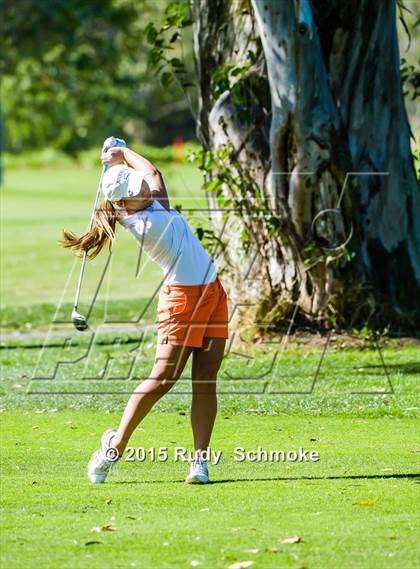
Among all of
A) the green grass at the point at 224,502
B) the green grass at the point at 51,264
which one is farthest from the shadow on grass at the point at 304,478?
the green grass at the point at 51,264

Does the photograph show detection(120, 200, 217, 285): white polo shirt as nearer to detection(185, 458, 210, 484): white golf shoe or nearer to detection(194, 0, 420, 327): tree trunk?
detection(185, 458, 210, 484): white golf shoe

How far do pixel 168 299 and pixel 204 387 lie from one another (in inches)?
24.0

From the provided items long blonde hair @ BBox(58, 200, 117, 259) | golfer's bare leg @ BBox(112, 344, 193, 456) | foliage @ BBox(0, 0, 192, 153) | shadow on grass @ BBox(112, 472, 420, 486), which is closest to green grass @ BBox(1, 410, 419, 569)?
shadow on grass @ BBox(112, 472, 420, 486)

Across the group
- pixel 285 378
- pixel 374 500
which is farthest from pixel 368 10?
pixel 374 500

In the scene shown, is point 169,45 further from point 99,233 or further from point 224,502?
point 224,502

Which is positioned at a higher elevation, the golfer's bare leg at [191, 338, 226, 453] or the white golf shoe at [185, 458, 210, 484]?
the golfer's bare leg at [191, 338, 226, 453]

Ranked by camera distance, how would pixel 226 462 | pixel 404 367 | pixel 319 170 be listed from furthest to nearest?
pixel 319 170 → pixel 404 367 → pixel 226 462

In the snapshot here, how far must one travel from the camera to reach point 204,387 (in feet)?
26.1

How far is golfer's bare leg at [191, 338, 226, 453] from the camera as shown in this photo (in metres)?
7.95

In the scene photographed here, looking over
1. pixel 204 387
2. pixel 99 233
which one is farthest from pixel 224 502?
pixel 99 233

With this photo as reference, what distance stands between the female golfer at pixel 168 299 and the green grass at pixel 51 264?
7.23m

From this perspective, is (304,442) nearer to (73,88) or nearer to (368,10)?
(368,10)

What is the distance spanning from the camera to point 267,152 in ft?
48.8

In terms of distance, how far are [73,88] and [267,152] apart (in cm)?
3601
